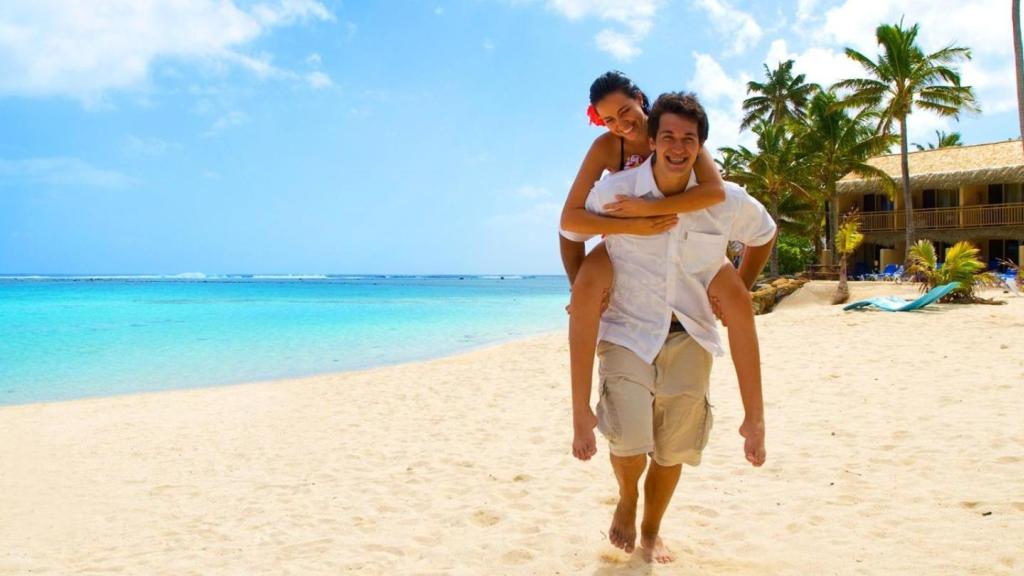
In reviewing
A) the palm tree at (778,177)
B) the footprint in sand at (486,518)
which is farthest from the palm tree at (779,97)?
the footprint in sand at (486,518)

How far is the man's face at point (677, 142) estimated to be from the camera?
2.68 m

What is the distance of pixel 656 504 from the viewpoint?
127 inches

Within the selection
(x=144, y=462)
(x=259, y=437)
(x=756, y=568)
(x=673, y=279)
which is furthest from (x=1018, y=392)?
(x=144, y=462)

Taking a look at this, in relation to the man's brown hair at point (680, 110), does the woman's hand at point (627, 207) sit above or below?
below

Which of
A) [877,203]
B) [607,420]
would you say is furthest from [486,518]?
[877,203]

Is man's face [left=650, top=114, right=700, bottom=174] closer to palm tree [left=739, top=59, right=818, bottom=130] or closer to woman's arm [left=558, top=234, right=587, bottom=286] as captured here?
woman's arm [left=558, top=234, right=587, bottom=286]

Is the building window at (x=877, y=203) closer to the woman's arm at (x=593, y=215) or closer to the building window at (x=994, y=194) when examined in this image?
the building window at (x=994, y=194)

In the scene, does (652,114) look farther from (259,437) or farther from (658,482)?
(259,437)

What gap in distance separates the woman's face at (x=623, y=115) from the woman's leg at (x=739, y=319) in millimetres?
658

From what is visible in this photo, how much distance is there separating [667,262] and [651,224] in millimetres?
220

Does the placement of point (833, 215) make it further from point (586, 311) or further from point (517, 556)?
point (586, 311)

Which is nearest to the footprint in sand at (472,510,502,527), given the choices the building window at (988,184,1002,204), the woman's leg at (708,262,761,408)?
the woman's leg at (708,262,761,408)

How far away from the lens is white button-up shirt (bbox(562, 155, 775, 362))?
2795 mm

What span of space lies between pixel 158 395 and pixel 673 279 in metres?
10.4
